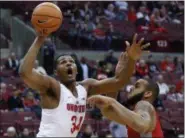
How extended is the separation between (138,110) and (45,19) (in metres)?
1.15

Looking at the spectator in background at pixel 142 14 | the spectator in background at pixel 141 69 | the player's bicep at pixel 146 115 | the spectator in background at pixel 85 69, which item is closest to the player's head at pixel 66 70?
the player's bicep at pixel 146 115

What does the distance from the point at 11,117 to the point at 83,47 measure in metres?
4.84

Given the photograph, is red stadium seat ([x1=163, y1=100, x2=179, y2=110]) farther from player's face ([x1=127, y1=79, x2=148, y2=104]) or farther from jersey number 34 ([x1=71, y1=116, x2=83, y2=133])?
jersey number 34 ([x1=71, y1=116, x2=83, y2=133])

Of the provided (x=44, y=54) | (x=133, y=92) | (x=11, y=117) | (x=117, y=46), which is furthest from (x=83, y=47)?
(x=133, y=92)

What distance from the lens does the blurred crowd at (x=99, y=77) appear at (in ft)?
43.8

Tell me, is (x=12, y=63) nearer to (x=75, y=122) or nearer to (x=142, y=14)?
(x=142, y=14)

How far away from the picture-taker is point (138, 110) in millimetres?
5668

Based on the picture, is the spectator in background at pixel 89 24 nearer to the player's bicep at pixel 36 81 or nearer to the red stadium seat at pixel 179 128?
the red stadium seat at pixel 179 128

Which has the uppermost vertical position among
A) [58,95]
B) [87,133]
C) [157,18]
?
[58,95]

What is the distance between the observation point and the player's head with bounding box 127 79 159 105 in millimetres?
6168

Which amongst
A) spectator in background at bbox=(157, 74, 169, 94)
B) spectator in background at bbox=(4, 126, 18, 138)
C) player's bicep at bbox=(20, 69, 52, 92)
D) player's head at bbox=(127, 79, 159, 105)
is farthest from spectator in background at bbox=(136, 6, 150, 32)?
player's bicep at bbox=(20, 69, 52, 92)

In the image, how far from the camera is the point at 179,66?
17.2 m

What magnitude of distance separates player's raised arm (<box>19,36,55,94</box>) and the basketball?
0.12 m

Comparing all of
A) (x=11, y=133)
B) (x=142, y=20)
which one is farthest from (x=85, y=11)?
(x=11, y=133)
